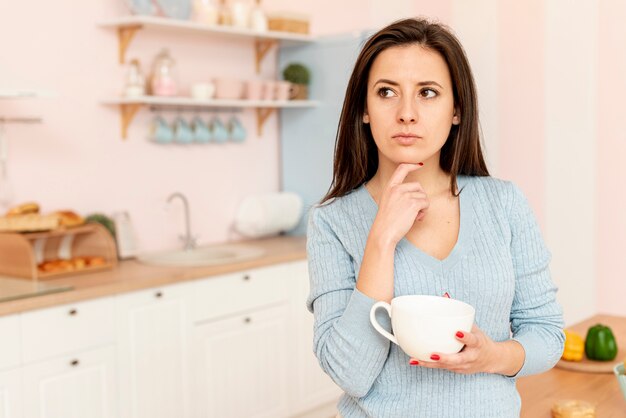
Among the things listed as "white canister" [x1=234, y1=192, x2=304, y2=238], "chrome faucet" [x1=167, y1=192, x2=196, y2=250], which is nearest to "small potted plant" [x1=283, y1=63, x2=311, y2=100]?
"white canister" [x1=234, y1=192, x2=304, y2=238]

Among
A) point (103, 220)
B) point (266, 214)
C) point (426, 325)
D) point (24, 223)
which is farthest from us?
point (266, 214)

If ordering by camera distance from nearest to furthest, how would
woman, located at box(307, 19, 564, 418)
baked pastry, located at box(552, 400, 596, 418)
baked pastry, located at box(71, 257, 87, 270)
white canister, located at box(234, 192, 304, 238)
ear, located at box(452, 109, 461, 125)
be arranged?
woman, located at box(307, 19, 564, 418) → ear, located at box(452, 109, 461, 125) → baked pastry, located at box(552, 400, 596, 418) → baked pastry, located at box(71, 257, 87, 270) → white canister, located at box(234, 192, 304, 238)

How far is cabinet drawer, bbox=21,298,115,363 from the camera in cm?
257

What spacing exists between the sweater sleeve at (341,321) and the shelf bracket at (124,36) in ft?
7.84

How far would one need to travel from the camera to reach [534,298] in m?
1.23

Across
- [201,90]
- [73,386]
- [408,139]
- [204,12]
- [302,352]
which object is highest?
[204,12]

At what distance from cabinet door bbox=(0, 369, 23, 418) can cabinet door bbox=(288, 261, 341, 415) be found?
4.38 ft

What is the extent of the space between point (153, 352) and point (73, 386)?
36cm

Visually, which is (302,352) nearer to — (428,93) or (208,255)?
(208,255)

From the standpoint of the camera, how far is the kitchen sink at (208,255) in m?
3.33

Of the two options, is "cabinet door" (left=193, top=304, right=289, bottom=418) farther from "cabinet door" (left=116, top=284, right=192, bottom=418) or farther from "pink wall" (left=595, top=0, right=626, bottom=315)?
"pink wall" (left=595, top=0, right=626, bottom=315)

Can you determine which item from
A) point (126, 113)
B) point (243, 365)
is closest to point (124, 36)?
point (126, 113)

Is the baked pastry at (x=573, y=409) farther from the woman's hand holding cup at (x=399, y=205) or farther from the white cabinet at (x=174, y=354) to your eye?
the white cabinet at (x=174, y=354)

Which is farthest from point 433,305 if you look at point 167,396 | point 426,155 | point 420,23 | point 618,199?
point 618,199
